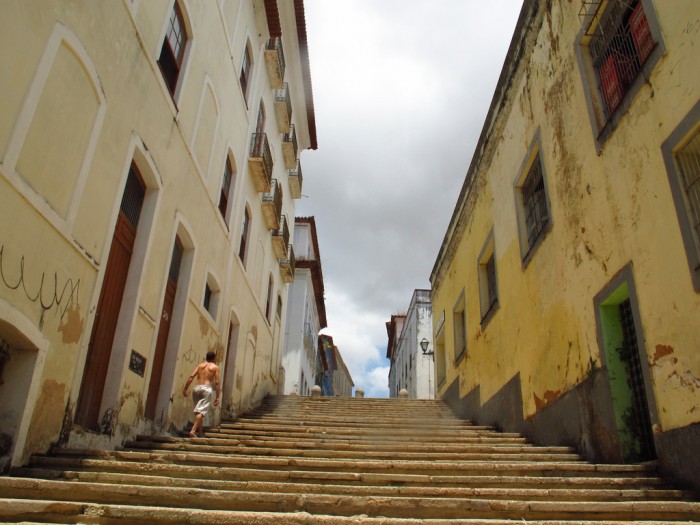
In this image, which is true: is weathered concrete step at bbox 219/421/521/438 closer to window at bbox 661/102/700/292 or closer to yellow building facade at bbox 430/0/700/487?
yellow building facade at bbox 430/0/700/487

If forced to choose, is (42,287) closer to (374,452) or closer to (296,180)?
(374,452)

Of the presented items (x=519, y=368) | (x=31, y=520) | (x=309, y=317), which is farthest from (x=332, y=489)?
(x=309, y=317)

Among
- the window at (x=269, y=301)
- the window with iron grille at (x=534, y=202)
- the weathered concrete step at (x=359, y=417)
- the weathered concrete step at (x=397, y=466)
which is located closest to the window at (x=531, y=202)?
the window with iron grille at (x=534, y=202)

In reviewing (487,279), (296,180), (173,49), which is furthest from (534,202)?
(296,180)

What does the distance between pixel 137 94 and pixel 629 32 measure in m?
5.77

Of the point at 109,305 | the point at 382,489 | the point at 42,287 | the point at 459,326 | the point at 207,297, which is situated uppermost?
the point at 459,326

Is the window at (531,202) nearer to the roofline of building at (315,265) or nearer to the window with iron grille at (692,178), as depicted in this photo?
the window with iron grille at (692,178)

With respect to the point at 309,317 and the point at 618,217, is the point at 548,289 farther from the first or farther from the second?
the point at 309,317

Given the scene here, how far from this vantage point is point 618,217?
5.80 meters

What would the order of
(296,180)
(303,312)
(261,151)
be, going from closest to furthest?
(261,151), (296,180), (303,312)

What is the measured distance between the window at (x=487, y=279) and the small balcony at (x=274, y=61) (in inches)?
291

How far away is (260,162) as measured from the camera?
42.2 ft

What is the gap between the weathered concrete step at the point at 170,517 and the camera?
11.7ft

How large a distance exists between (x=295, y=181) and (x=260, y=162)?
20.1 ft
